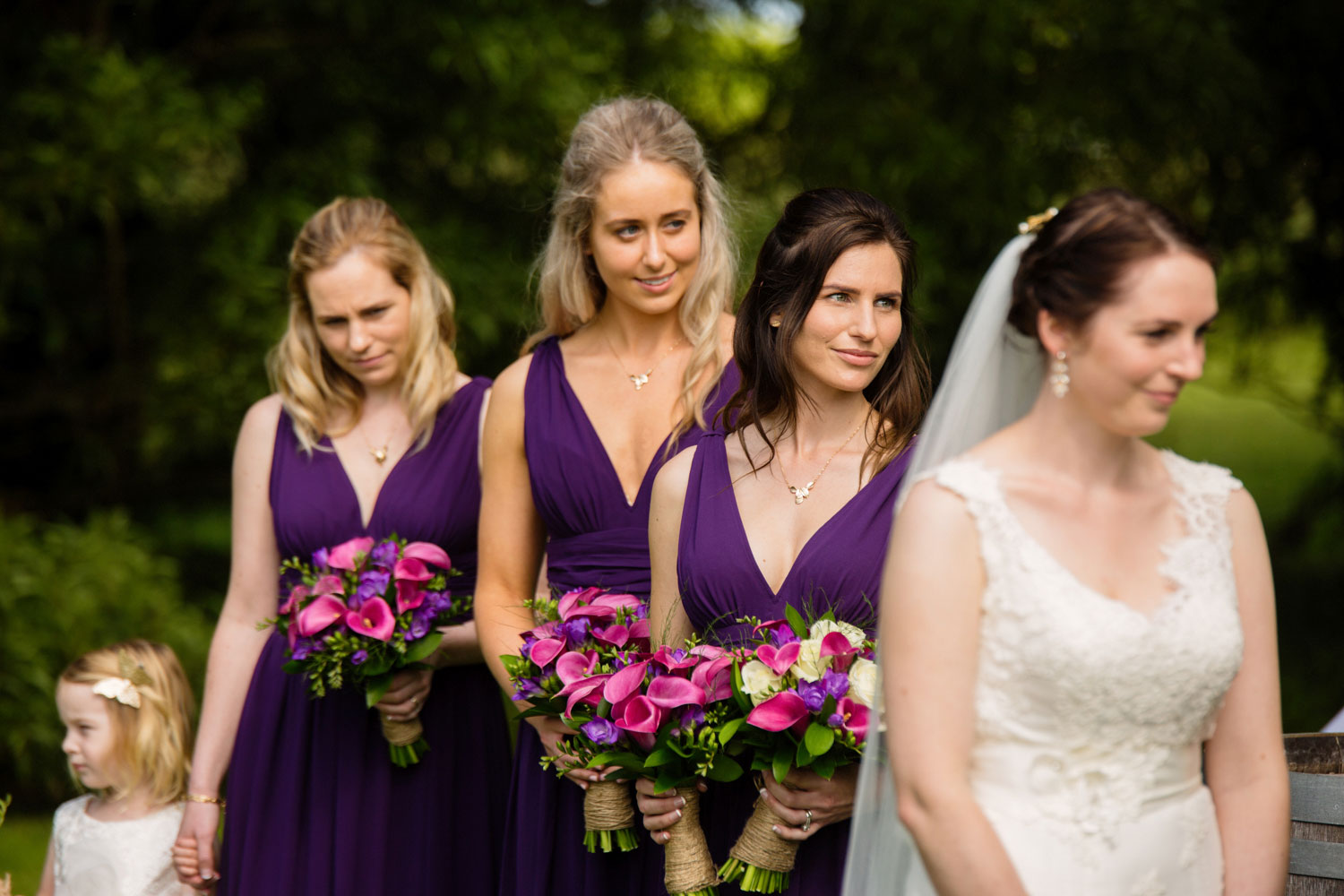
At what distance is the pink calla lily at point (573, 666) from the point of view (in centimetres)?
287

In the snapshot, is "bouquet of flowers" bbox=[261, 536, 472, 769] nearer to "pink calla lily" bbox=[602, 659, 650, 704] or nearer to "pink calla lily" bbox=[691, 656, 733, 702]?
"pink calla lily" bbox=[602, 659, 650, 704]

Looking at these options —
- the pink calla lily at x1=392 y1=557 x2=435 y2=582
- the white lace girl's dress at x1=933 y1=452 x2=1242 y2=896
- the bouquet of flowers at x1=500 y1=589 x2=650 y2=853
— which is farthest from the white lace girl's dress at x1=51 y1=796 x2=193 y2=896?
the white lace girl's dress at x1=933 y1=452 x2=1242 y2=896

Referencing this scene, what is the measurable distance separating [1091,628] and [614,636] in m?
1.16

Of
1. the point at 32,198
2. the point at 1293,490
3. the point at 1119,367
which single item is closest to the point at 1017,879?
the point at 1119,367

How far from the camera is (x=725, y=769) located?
2674mm

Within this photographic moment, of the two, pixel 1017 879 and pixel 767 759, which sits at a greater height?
pixel 767 759

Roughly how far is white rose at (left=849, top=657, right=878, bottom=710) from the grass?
5306 mm

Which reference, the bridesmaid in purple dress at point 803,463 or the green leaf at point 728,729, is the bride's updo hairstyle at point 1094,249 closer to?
the bridesmaid in purple dress at point 803,463

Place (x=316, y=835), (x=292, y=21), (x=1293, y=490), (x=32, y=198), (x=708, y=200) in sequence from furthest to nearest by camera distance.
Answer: (x=1293, y=490) → (x=292, y=21) → (x=32, y=198) → (x=316, y=835) → (x=708, y=200)

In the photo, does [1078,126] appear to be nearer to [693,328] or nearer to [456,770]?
[693,328]

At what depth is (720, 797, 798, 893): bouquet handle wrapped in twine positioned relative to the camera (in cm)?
269

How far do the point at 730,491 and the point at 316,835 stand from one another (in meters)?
1.81

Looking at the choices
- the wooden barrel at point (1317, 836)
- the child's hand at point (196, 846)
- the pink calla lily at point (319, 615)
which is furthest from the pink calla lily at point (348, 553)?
the wooden barrel at point (1317, 836)

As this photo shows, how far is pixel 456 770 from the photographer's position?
13.1 feet
